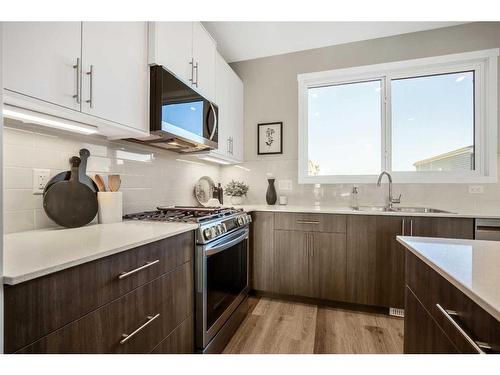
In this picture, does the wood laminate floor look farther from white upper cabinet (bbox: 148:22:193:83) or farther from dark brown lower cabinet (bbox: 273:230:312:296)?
white upper cabinet (bbox: 148:22:193:83)

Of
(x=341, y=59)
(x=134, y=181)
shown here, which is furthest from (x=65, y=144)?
(x=341, y=59)

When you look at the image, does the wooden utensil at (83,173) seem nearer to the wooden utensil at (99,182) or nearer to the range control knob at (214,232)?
the wooden utensil at (99,182)

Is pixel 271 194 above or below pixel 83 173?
below

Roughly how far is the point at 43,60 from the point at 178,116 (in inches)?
30.5

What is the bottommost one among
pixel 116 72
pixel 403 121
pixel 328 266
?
pixel 328 266

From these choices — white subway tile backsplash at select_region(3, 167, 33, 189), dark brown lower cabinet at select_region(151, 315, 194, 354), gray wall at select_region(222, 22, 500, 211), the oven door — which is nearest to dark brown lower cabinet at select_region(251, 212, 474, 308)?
the oven door

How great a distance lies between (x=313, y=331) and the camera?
6.01 ft

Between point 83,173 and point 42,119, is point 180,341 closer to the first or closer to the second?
point 83,173

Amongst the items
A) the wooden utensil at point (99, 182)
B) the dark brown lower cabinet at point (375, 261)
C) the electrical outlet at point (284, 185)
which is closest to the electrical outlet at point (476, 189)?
the dark brown lower cabinet at point (375, 261)

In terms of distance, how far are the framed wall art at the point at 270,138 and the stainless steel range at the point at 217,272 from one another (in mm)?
1165

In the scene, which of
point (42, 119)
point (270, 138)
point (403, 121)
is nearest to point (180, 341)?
point (42, 119)

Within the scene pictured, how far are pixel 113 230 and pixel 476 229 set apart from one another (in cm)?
249

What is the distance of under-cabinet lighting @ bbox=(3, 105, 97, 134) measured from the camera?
0.96 meters
